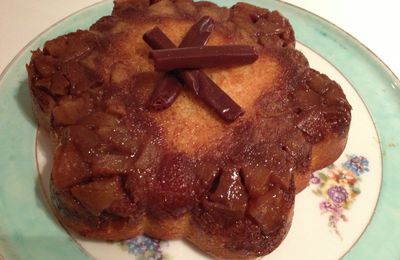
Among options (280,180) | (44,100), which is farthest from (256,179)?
(44,100)

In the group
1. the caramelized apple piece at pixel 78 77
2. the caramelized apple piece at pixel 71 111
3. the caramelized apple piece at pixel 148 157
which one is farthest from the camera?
the caramelized apple piece at pixel 78 77

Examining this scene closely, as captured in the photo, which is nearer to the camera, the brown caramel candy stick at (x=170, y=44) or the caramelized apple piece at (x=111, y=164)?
the caramelized apple piece at (x=111, y=164)

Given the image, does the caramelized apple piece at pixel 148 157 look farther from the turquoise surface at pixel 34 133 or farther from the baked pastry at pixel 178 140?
the turquoise surface at pixel 34 133

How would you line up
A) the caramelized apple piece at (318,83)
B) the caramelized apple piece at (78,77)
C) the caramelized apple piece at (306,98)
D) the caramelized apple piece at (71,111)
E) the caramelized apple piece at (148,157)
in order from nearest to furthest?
the caramelized apple piece at (148,157), the caramelized apple piece at (71,111), the caramelized apple piece at (78,77), the caramelized apple piece at (306,98), the caramelized apple piece at (318,83)

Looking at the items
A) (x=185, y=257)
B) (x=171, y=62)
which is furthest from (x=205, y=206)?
(x=171, y=62)

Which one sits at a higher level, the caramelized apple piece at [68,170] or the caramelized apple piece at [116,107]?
the caramelized apple piece at [116,107]

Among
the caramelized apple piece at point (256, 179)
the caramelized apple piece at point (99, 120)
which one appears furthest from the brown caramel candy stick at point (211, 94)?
the caramelized apple piece at point (99, 120)

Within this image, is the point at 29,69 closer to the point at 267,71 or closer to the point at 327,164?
the point at 267,71
